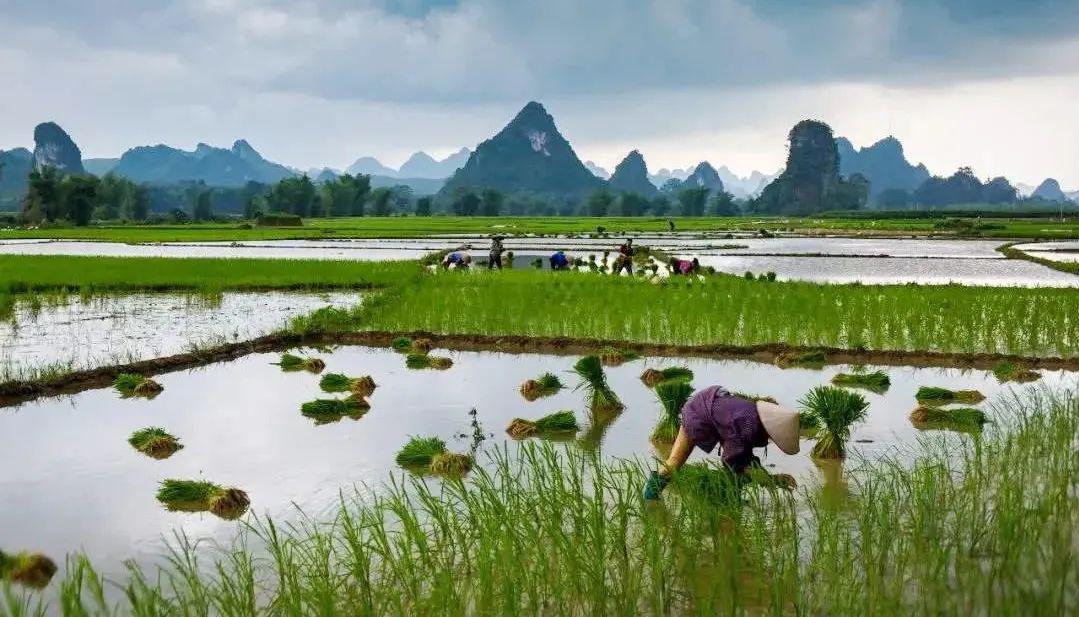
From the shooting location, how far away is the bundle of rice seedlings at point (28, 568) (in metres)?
4.25

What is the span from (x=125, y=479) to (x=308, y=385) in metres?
3.06

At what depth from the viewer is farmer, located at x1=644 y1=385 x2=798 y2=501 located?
455 cm

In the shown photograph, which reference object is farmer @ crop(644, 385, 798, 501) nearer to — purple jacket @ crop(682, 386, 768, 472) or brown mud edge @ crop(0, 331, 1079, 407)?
purple jacket @ crop(682, 386, 768, 472)

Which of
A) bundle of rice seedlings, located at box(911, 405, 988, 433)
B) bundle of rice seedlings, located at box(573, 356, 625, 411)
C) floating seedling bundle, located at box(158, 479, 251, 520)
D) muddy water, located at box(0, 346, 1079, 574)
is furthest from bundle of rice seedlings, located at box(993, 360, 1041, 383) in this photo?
floating seedling bundle, located at box(158, 479, 251, 520)

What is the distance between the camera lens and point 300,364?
9.85 metres

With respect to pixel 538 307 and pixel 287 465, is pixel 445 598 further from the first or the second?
pixel 538 307

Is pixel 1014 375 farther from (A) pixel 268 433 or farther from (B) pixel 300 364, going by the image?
(B) pixel 300 364

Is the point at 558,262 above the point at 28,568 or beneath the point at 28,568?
above

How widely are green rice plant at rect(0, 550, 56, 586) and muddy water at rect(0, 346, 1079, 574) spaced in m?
0.25

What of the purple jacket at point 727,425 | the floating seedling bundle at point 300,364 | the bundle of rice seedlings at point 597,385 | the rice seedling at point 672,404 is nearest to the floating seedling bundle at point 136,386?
the floating seedling bundle at point 300,364

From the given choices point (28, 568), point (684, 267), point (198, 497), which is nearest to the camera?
point (28, 568)

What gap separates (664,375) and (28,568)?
581cm

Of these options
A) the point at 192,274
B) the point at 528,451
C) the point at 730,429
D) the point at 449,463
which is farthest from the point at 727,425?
the point at 192,274

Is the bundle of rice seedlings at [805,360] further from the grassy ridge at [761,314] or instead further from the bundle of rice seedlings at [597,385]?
the bundle of rice seedlings at [597,385]
